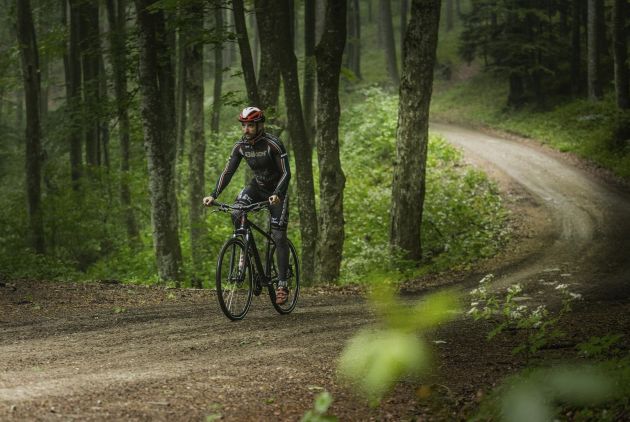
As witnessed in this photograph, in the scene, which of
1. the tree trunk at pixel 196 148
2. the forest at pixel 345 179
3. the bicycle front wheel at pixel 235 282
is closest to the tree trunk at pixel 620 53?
the forest at pixel 345 179

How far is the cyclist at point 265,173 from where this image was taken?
9.10 metres

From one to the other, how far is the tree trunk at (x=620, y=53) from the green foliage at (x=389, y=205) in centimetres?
679

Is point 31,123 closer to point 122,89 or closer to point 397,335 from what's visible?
point 122,89

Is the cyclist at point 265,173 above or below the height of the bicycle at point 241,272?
above

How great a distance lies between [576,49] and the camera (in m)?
33.8

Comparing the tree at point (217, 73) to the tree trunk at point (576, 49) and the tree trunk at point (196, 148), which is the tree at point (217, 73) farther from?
the tree trunk at point (576, 49)

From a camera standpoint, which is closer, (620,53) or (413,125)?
(413,125)

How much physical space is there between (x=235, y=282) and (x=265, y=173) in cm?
146

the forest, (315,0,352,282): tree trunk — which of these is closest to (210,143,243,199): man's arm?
the forest

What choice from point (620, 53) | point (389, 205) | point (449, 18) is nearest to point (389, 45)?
point (620, 53)

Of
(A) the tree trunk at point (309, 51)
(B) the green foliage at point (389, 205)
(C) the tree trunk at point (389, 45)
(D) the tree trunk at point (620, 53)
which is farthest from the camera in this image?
(C) the tree trunk at point (389, 45)

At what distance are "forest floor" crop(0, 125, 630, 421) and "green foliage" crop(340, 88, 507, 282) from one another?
2.10 m

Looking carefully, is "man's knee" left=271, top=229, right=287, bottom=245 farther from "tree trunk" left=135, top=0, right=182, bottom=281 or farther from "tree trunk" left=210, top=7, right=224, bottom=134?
"tree trunk" left=210, top=7, right=224, bottom=134

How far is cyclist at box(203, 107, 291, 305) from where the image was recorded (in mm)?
9102
